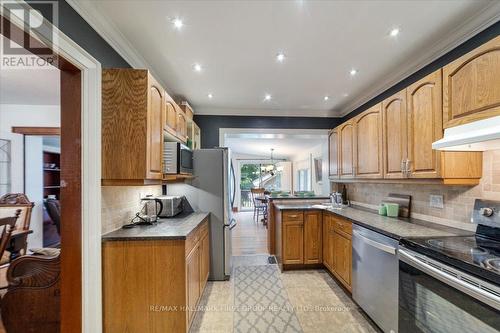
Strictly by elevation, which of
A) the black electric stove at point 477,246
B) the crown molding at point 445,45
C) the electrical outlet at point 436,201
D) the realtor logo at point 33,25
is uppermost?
the crown molding at point 445,45

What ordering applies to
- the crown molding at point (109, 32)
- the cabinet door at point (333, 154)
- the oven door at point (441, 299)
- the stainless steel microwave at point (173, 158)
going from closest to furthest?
the oven door at point (441, 299) < the crown molding at point (109, 32) < the stainless steel microwave at point (173, 158) < the cabinet door at point (333, 154)

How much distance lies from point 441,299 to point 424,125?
1.35 metres

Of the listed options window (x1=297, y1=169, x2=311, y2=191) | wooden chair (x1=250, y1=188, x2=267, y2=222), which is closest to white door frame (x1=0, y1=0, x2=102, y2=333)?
wooden chair (x1=250, y1=188, x2=267, y2=222)

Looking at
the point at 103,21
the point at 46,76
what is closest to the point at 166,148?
the point at 103,21

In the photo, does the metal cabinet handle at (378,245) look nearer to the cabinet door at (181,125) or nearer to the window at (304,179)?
the cabinet door at (181,125)

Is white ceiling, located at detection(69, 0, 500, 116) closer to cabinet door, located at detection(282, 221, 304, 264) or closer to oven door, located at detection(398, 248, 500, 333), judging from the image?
oven door, located at detection(398, 248, 500, 333)

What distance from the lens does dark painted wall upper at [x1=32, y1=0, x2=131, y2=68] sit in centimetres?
141

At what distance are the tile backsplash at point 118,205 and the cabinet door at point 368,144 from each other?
2.74 meters

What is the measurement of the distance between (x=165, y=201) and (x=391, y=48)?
2885 millimetres

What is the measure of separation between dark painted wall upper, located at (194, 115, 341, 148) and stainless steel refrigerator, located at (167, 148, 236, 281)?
966mm

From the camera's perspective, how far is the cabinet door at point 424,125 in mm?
1768

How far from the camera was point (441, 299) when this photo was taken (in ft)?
4.32

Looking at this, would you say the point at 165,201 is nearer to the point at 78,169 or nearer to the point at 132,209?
the point at 132,209

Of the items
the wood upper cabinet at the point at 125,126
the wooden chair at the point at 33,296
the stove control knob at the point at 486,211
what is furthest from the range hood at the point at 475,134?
the wooden chair at the point at 33,296
